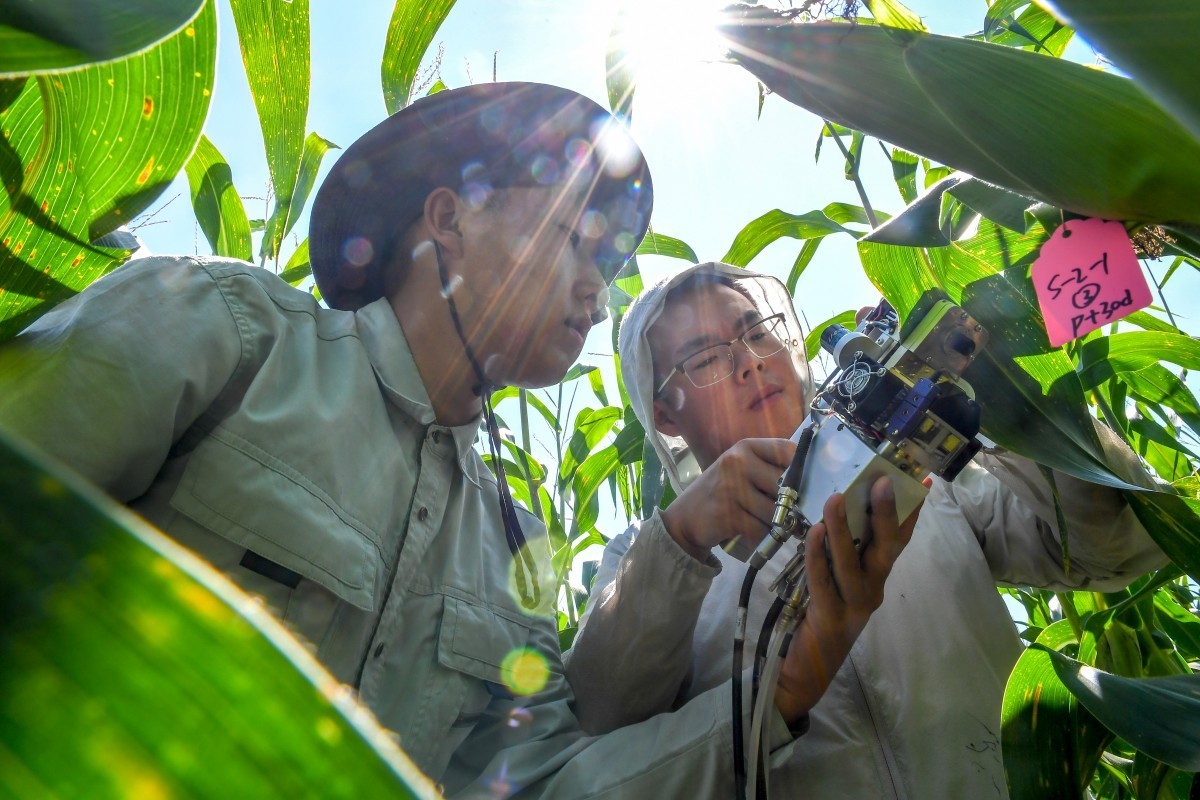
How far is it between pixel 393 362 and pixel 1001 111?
765mm

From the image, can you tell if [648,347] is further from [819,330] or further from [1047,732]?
[1047,732]

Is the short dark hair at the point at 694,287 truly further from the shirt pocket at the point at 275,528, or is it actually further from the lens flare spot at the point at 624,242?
the shirt pocket at the point at 275,528

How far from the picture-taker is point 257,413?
0.75 m

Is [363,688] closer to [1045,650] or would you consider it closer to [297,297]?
[297,297]

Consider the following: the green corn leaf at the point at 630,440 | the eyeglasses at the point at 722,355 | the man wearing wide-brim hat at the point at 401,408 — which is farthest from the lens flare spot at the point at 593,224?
the green corn leaf at the point at 630,440

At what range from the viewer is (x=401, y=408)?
0.94 metres

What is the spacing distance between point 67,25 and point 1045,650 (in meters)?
0.78

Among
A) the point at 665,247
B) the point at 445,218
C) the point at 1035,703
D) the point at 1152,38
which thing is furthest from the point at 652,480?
the point at 1152,38

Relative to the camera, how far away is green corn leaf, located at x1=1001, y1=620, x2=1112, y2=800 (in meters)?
0.69

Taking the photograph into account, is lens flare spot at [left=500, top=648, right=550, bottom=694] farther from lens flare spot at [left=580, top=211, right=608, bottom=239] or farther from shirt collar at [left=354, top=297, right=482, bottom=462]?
lens flare spot at [left=580, top=211, right=608, bottom=239]

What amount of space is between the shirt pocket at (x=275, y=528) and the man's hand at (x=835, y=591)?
1.48ft

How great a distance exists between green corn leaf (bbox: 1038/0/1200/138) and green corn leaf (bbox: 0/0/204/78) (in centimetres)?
30

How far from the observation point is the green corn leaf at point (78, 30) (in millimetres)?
224

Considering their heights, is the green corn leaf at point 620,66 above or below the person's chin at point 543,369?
above
